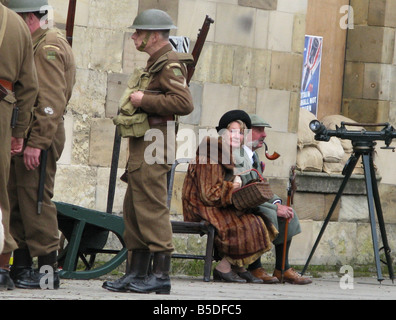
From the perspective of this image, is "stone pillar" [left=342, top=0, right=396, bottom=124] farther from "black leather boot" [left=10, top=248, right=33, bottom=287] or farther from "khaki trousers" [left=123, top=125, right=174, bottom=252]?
"black leather boot" [left=10, top=248, right=33, bottom=287]

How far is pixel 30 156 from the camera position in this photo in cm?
769

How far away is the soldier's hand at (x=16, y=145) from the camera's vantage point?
745 cm

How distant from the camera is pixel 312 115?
1277 centimetres

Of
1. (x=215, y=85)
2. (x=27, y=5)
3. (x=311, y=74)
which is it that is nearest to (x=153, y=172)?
(x=27, y=5)

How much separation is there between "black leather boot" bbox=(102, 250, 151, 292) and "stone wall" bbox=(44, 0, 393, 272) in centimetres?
251

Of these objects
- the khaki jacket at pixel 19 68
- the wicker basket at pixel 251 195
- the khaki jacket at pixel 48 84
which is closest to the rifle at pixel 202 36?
the wicker basket at pixel 251 195

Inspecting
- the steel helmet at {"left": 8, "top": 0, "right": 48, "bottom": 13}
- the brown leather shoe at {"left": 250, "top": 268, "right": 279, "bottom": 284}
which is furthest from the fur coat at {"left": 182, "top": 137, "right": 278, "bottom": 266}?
the steel helmet at {"left": 8, "top": 0, "right": 48, "bottom": 13}

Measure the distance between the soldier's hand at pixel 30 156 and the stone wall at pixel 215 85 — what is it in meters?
2.65

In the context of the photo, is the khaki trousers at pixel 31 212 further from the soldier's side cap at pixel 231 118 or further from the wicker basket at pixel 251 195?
the soldier's side cap at pixel 231 118

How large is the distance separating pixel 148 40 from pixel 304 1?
417cm

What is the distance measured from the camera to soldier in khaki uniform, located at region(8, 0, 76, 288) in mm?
7738

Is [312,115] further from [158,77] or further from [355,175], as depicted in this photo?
[158,77]

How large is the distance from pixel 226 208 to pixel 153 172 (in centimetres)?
253
